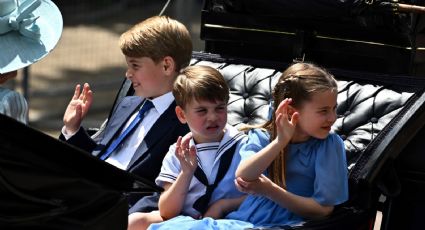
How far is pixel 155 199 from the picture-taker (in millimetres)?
3893

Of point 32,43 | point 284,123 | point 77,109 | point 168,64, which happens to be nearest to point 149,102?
point 168,64

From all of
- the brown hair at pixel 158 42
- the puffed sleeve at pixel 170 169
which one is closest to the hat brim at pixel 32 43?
the brown hair at pixel 158 42

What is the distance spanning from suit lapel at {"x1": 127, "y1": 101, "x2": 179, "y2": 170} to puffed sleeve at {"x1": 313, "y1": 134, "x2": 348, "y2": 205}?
0.77 metres

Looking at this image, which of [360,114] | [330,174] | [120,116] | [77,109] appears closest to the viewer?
[330,174]

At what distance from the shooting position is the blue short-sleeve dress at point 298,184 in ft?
11.5

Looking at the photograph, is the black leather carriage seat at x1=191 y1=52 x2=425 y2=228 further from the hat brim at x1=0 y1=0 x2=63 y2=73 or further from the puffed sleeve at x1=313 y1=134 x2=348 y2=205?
the hat brim at x1=0 y1=0 x2=63 y2=73

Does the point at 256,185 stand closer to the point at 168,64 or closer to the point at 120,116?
the point at 168,64

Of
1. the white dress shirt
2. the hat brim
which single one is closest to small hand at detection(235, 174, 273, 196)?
the white dress shirt

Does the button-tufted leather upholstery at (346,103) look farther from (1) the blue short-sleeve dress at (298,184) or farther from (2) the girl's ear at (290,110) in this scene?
(2) the girl's ear at (290,110)

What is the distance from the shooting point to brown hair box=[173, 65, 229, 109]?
3658 mm

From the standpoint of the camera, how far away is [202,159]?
376cm

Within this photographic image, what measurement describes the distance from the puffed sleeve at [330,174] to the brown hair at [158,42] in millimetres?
849

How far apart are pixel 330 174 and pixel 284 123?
286mm

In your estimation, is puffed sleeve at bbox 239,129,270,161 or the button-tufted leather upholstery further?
the button-tufted leather upholstery
